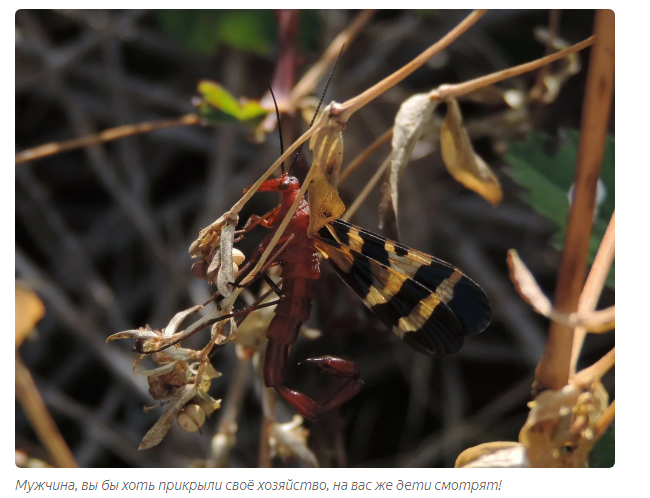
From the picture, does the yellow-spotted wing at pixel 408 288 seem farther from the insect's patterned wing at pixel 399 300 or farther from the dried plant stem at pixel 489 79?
the dried plant stem at pixel 489 79

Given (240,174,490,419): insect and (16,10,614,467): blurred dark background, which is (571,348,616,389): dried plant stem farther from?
(16,10,614,467): blurred dark background

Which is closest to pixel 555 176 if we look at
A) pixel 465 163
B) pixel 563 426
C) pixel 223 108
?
pixel 465 163

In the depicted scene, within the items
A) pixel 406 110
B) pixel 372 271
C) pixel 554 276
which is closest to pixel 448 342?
pixel 372 271

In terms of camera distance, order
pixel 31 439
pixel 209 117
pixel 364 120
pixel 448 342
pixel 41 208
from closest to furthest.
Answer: pixel 448 342 → pixel 209 117 → pixel 31 439 → pixel 364 120 → pixel 41 208

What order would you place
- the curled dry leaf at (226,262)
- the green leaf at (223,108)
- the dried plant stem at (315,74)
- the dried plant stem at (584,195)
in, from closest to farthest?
the curled dry leaf at (226,262), the dried plant stem at (584,195), the green leaf at (223,108), the dried plant stem at (315,74)

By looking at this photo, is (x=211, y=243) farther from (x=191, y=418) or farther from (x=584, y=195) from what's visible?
(x=584, y=195)

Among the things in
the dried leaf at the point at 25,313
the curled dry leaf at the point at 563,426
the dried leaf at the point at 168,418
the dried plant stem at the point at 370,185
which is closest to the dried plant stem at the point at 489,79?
the dried plant stem at the point at 370,185

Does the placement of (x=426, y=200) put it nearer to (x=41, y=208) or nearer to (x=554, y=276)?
(x=554, y=276)
